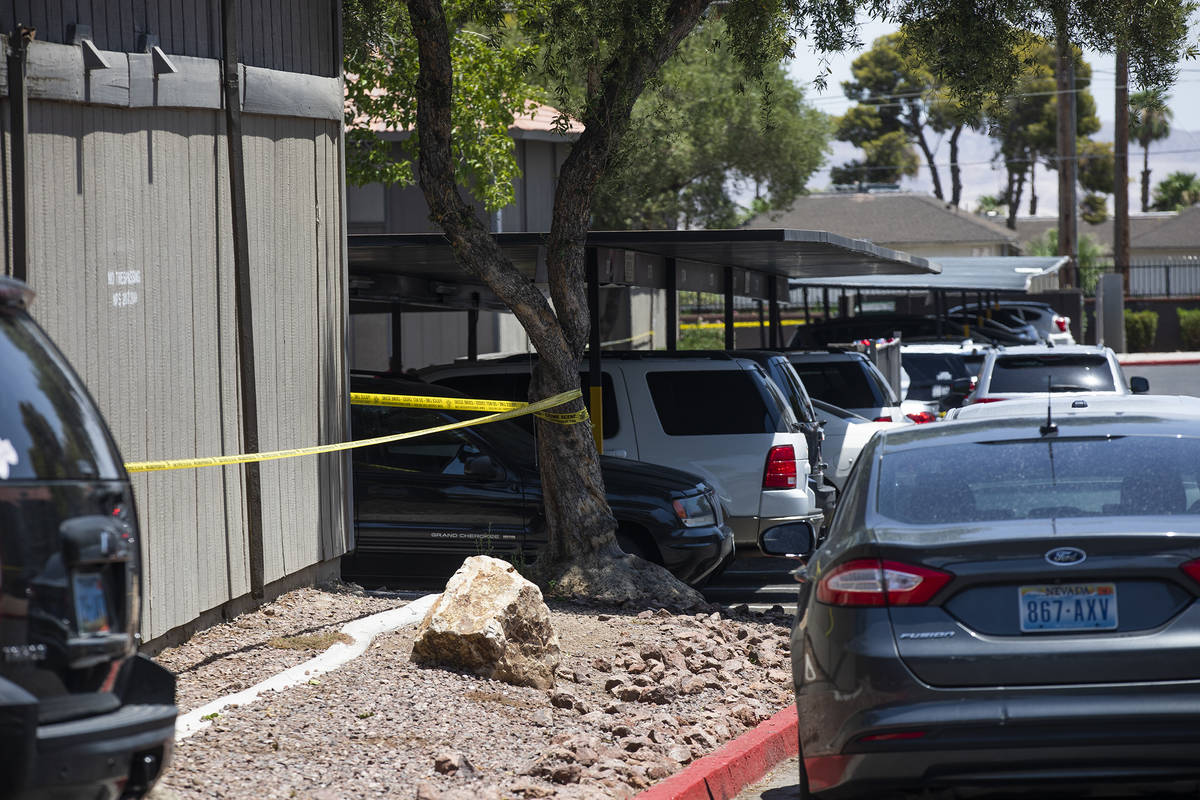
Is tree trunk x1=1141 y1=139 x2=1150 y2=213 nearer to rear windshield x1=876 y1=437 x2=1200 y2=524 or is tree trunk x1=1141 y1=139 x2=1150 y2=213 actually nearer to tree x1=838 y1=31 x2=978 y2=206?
tree x1=838 y1=31 x2=978 y2=206

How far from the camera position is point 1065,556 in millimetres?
4535

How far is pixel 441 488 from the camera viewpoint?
1104 centimetres

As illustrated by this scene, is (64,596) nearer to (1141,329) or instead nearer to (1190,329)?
(1141,329)

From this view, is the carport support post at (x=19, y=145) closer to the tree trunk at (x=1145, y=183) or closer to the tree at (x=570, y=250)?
the tree at (x=570, y=250)

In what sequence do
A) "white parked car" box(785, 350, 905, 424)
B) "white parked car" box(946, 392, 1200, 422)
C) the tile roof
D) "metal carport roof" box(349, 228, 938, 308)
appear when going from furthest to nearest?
the tile roof → "white parked car" box(785, 350, 905, 424) → "metal carport roof" box(349, 228, 938, 308) → "white parked car" box(946, 392, 1200, 422)

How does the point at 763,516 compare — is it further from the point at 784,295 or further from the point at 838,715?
the point at 784,295

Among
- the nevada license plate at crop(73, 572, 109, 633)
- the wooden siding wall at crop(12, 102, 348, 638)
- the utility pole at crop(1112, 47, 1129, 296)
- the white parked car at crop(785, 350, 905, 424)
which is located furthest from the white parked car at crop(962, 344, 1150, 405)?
the utility pole at crop(1112, 47, 1129, 296)

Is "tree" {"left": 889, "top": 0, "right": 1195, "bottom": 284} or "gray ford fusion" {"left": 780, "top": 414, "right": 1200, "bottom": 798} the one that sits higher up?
"tree" {"left": 889, "top": 0, "right": 1195, "bottom": 284}

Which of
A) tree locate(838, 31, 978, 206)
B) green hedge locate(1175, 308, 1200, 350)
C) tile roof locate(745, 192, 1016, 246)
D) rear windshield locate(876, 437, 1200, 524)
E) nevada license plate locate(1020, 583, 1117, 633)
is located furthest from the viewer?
tree locate(838, 31, 978, 206)

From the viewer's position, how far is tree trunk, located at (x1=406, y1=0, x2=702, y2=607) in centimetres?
978

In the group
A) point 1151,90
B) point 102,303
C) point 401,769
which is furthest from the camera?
point 1151,90

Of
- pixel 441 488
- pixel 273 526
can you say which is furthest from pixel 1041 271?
pixel 273 526

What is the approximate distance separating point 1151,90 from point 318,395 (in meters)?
7.41

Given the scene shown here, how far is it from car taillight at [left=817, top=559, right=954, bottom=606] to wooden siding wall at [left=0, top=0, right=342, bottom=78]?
4460 mm
